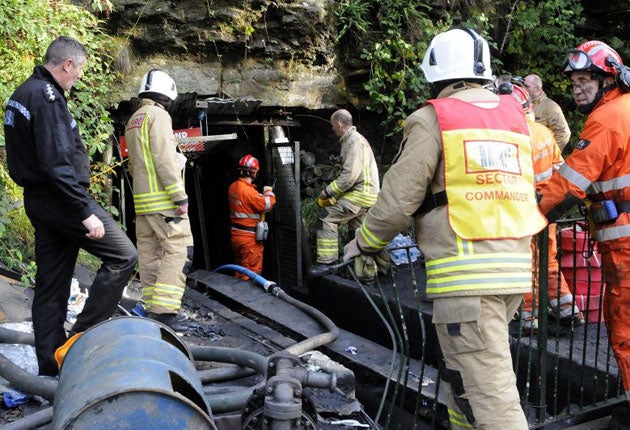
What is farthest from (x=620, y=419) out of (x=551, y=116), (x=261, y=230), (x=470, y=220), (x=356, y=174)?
(x=261, y=230)

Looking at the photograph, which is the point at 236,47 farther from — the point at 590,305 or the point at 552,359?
the point at 552,359

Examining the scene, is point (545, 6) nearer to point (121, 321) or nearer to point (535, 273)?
point (535, 273)

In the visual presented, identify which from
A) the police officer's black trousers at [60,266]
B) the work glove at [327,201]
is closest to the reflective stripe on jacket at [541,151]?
the police officer's black trousers at [60,266]

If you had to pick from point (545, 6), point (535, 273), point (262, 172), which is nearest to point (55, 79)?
point (535, 273)

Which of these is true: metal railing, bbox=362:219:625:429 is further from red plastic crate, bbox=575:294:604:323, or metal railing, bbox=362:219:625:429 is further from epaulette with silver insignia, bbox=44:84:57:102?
epaulette with silver insignia, bbox=44:84:57:102

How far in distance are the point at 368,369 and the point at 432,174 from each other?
3.28m

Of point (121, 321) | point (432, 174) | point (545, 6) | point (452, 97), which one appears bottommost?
point (121, 321)

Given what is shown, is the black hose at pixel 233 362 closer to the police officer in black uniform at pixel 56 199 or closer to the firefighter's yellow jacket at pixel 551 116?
the police officer in black uniform at pixel 56 199

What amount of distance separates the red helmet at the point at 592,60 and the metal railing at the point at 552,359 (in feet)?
3.25

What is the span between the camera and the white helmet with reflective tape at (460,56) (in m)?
3.09

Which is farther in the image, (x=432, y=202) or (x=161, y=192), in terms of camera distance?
(x=161, y=192)

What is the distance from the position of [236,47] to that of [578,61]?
5.65 m

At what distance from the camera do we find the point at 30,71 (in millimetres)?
6168

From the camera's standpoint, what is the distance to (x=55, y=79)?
12.8ft
